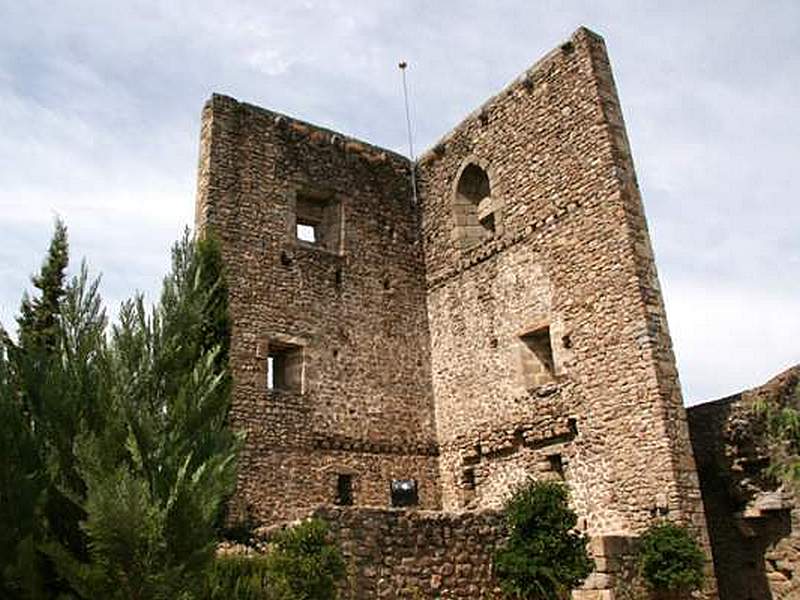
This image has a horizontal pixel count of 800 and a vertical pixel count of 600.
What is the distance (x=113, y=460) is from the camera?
5461mm

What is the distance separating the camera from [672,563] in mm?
8930

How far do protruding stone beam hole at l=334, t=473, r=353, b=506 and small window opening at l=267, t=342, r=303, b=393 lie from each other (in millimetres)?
1490

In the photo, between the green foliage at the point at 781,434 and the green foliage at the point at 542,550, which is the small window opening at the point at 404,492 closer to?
the green foliage at the point at 542,550

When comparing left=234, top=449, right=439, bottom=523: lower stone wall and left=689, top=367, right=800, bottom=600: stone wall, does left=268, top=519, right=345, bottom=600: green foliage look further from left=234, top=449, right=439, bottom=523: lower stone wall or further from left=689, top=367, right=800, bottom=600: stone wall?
left=689, top=367, right=800, bottom=600: stone wall

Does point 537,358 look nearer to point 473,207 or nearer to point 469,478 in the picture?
point 469,478

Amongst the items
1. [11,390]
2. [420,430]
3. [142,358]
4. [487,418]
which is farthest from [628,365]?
[11,390]

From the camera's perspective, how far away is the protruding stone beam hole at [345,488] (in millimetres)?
12220

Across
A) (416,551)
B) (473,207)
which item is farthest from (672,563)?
(473,207)

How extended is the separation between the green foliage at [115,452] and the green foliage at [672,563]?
17.2 feet

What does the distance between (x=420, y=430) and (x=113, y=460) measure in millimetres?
8232

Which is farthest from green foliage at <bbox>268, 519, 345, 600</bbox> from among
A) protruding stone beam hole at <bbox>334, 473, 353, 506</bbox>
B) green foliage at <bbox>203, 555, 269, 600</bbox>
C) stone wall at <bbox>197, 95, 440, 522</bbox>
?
protruding stone beam hole at <bbox>334, 473, 353, 506</bbox>

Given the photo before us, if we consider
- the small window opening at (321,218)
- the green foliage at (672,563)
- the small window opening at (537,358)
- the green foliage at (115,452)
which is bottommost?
the green foliage at (672,563)

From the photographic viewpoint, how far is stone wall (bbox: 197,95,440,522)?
39.0ft

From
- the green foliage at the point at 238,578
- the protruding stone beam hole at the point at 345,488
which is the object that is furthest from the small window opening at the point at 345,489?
the green foliage at the point at 238,578
